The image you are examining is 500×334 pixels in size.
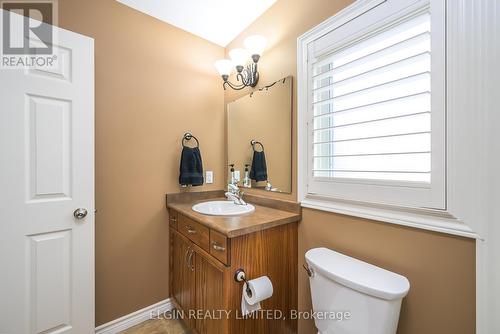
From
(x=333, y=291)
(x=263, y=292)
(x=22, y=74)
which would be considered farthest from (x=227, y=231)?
(x=22, y=74)

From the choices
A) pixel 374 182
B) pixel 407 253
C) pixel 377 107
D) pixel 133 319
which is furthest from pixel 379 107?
pixel 133 319

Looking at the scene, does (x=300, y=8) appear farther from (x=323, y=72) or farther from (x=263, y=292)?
(x=263, y=292)

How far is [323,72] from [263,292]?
127cm

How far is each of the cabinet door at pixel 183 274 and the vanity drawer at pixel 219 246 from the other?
309 mm

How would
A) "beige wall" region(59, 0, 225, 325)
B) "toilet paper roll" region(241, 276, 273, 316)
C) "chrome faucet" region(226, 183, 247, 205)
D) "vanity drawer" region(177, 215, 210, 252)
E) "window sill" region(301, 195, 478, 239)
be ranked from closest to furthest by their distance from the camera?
"window sill" region(301, 195, 478, 239)
"toilet paper roll" region(241, 276, 273, 316)
"vanity drawer" region(177, 215, 210, 252)
"beige wall" region(59, 0, 225, 325)
"chrome faucet" region(226, 183, 247, 205)

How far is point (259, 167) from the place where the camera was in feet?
5.67

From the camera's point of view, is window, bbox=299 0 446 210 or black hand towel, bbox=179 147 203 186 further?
black hand towel, bbox=179 147 203 186

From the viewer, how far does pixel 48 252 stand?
1.20 metres

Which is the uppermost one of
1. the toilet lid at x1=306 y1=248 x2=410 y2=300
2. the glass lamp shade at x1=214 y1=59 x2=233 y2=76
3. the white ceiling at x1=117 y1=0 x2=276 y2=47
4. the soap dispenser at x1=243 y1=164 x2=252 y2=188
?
the white ceiling at x1=117 y1=0 x2=276 y2=47

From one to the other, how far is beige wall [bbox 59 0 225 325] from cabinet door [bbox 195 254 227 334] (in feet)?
2.00

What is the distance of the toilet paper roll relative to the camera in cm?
102

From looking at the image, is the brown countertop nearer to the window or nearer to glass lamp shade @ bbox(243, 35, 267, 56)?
the window

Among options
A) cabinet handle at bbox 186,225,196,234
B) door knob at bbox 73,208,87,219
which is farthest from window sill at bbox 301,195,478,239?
door knob at bbox 73,208,87,219

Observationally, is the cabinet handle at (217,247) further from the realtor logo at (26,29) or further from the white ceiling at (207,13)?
the white ceiling at (207,13)
